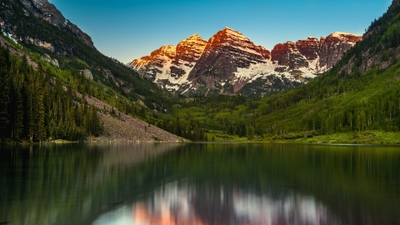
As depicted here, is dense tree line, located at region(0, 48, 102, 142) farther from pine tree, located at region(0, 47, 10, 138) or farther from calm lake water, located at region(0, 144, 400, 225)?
calm lake water, located at region(0, 144, 400, 225)

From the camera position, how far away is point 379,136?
177 m

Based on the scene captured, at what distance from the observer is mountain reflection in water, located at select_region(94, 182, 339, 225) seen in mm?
21797

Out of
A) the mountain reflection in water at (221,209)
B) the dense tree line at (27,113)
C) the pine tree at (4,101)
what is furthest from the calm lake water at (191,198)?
the dense tree line at (27,113)

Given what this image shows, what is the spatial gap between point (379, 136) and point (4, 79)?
174m

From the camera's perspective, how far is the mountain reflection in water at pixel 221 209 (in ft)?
71.5

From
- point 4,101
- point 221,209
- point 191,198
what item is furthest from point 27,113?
point 221,209

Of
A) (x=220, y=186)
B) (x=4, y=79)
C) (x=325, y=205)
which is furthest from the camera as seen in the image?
(x=4, y=79)

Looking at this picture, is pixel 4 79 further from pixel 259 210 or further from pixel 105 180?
pixel 259 210

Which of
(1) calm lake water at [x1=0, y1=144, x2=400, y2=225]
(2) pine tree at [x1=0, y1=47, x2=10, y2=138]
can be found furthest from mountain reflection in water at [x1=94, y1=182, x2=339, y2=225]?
(2) pine tree at [x1=0, y1=47, x2=10, y2=138]

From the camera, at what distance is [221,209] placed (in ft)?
82.0

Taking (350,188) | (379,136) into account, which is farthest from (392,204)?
(379,136)

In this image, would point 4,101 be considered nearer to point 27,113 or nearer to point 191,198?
point 27,113

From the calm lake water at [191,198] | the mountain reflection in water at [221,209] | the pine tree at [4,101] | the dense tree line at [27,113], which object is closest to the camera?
the mountain reflection in water at [221,209]

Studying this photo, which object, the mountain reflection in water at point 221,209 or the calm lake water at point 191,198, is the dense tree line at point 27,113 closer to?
the calm lake water at point 191,198
